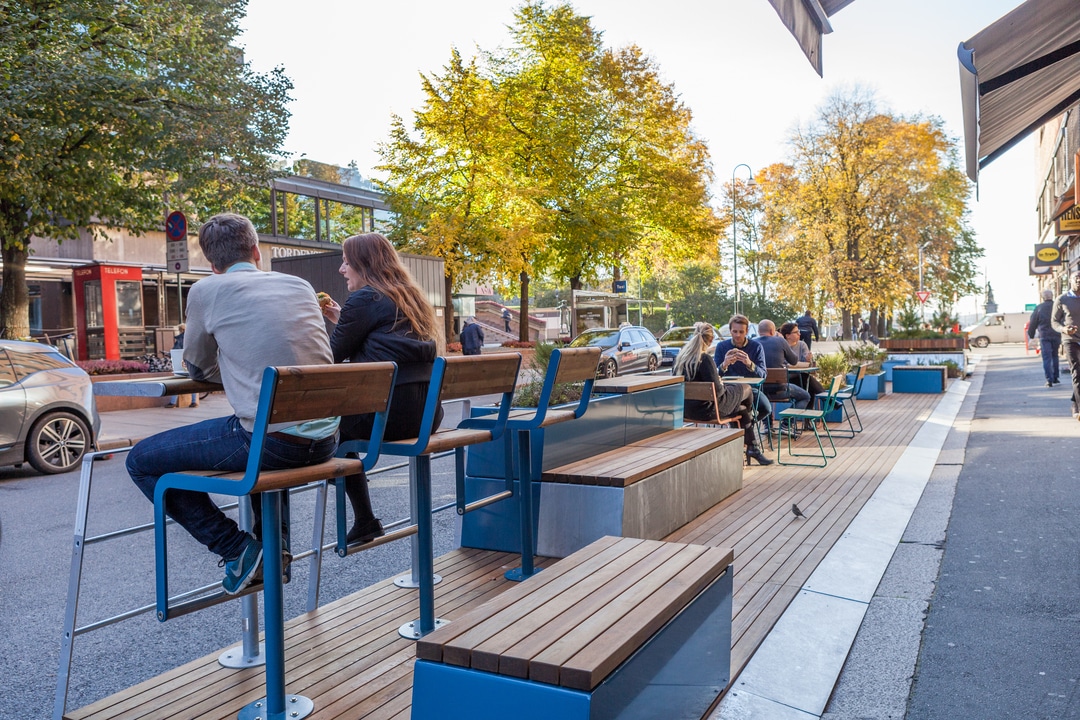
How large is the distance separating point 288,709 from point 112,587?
113 inches

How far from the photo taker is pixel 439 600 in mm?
4590

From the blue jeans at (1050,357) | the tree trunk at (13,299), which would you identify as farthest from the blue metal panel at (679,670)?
the tree trunk at (13,299)

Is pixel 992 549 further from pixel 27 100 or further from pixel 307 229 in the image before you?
pixel 307 229

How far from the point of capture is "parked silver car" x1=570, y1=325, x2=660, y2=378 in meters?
26.3

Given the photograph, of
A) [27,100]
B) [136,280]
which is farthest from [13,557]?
[136,280]

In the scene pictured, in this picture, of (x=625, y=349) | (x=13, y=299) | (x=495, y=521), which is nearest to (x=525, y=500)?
(x=495, y=521)

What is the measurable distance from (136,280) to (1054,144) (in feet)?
142

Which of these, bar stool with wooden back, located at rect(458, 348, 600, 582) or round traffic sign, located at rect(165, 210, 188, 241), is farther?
round traffic sign, located at rect(165, 210, 188, 241)

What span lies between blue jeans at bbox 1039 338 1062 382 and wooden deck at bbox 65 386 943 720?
1255 cm

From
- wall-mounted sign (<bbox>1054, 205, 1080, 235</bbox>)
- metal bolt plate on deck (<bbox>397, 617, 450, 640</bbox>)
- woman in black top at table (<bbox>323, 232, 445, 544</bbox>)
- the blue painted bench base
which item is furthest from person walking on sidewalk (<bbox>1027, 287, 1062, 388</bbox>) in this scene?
the blue painted bench base

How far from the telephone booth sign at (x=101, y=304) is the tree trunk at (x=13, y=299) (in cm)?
697

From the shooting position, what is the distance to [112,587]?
545 centimetres

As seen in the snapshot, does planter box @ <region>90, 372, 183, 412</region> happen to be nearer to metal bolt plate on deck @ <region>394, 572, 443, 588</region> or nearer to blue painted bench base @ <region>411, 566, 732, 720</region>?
metal bolt plate on deck @ <region>394, 572, 443, 588</region>

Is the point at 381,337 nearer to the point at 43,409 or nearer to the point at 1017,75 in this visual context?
the point at 1017,75
